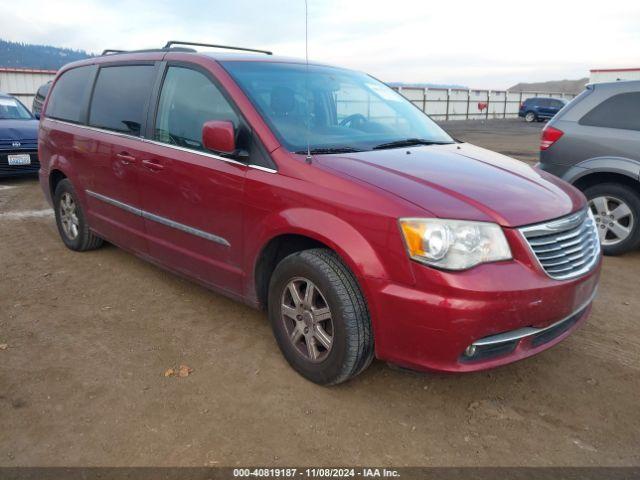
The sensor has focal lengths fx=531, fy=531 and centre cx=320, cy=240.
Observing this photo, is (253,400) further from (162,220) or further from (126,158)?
(126,158)

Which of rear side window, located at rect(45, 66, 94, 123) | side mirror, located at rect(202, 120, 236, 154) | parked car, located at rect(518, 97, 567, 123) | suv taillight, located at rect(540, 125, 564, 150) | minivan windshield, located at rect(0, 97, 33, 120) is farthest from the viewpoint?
parked car, located at rect(518, 97, 567, 123)

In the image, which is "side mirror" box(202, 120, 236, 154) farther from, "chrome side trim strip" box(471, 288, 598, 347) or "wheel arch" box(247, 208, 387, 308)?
"chrome side trim strip" box(471, 288, 598, 347)

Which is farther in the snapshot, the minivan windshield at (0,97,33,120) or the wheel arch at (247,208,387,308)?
the minivan windshield at (0,97,33,120)

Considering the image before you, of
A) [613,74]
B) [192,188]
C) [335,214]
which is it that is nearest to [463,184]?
[335,214]

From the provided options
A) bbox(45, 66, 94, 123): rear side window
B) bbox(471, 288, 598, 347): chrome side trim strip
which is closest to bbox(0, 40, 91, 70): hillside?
bbox(45, 66, 94, 123): rear side window

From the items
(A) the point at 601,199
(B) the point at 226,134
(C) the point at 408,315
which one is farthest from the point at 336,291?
(A) the point at 601,199

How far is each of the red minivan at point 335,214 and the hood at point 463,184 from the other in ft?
0.04

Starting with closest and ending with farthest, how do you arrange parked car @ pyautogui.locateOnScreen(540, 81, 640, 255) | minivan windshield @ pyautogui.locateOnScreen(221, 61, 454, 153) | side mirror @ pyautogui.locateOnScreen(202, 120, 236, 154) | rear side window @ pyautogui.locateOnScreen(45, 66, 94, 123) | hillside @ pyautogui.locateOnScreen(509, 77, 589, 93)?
side mirror @ pyautogui.locateOnScreen(202, 120, 236, 154)
minivan windshield @ pyautogui.locateOnScreen(221, 61, 454, 153)
rear side window @ pyautogui.locateOnScreen(45, 66, 94, 123)
parked car @ pyautogui.locateOnScreen(540, 81, 640, 255)
hillside @ pyautogui.locateOnScreen(509, 77, 589, 93)

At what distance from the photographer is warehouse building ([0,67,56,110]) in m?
22.9

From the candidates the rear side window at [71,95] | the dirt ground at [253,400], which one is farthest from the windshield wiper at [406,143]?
the rear side window at [71,95]

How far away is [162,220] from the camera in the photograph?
377cm

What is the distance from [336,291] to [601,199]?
155 inches

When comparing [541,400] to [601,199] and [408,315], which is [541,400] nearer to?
[408,315]

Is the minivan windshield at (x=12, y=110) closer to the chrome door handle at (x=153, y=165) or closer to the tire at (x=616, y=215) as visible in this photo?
the chrome door handle at (x=153, y=165)
